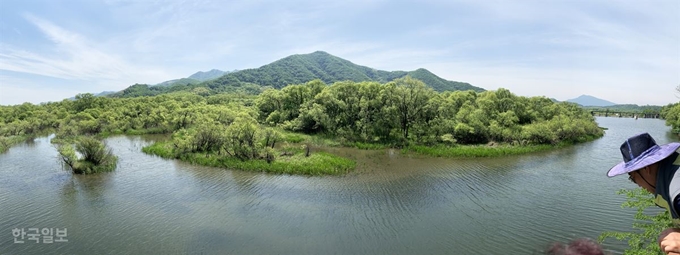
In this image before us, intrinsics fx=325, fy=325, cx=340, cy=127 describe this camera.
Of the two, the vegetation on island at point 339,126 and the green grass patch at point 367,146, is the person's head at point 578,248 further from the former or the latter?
the green grass patch at point 367,146

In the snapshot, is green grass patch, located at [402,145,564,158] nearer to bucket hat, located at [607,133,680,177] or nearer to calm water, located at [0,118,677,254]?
calm water, located at [0,118,677,254]

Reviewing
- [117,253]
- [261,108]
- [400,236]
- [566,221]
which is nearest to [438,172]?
[566,221]

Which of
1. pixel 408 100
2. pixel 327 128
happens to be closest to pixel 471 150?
pixel 408 100

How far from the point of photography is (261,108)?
215 feet

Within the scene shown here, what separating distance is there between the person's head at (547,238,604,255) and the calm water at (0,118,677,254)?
0.52m

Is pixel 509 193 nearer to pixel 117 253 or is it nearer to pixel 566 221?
pixel 566 221

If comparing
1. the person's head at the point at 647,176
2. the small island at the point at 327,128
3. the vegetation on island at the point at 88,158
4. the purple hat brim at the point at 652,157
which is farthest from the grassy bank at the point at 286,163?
the purple hat brim at the point at 652,157

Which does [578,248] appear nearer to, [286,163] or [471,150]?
[286,163]

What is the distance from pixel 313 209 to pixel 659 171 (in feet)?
57.9

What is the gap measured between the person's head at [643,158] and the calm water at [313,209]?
1270cm

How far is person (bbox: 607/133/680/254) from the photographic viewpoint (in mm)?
1899

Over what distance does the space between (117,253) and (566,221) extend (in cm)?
2147

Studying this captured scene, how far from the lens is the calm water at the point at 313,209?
48.1ft

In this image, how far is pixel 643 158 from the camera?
7.01ft
